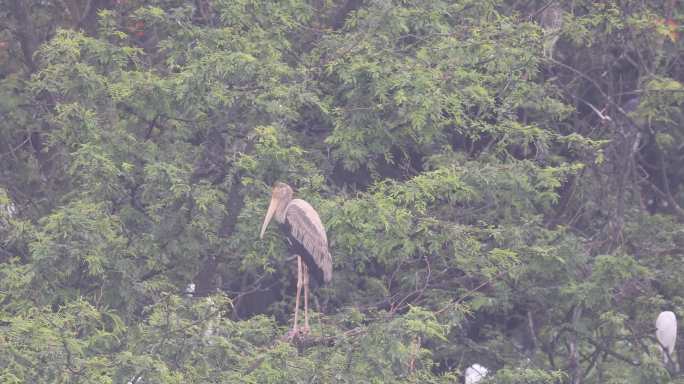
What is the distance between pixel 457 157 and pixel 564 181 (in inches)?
34.6

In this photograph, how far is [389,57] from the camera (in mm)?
8750

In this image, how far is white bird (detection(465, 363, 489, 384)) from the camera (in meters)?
8.83

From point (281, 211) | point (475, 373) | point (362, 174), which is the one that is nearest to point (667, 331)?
point (475, 373)

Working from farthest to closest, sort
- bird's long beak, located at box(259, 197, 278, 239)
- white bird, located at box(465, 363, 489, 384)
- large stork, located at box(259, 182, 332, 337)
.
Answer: white bird, located at box(465, 363, 489, 384)
large stork, located at box(259, 182, 332, 337)
bird's long beak, located at box(259, 197, 278, 239)

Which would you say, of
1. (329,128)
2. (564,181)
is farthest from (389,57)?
(564,181)

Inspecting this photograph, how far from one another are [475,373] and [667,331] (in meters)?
1.49

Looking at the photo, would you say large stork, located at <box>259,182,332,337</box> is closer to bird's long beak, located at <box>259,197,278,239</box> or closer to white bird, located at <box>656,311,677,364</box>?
bird's long beak, located at <box>259,197,278,239</box>

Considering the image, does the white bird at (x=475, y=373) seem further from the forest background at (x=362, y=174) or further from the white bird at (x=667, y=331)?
the white bird at (x=667, y=331)

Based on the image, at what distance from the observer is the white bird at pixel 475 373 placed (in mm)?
8828

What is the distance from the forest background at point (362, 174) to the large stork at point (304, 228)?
111mm

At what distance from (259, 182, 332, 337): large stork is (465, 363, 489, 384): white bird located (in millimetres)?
1288

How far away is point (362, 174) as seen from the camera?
934cm

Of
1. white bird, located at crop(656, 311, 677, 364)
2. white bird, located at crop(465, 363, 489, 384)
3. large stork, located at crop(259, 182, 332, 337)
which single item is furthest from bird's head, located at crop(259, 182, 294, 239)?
white bird, located at crop(656, 311, 677, 364)

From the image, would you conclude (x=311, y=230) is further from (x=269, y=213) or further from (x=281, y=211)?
(x=269, y=213)
